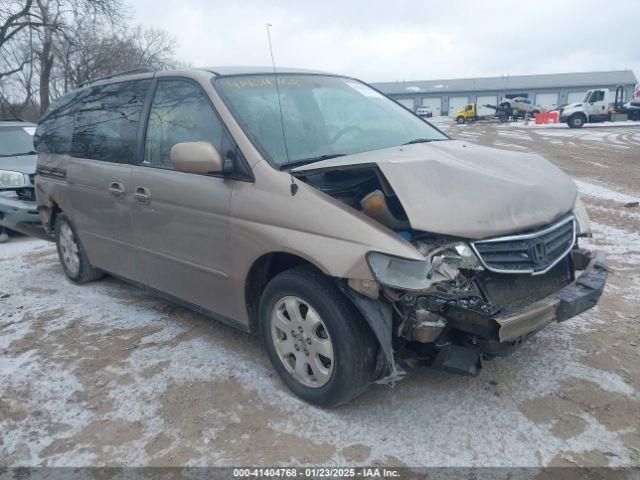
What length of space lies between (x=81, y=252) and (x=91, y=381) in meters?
2.02

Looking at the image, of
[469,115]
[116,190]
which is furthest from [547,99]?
[116,190]

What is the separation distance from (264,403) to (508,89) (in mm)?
71295

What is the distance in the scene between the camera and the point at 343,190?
3.00 metres

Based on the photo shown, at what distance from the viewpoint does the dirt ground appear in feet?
8.61

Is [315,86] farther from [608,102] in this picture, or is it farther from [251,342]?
[608,102]

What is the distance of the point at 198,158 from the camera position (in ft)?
10.1

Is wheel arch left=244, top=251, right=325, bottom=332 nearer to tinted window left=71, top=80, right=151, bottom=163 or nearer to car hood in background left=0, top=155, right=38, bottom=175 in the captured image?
tinted window left=71, top=80, right=151, bottom=163

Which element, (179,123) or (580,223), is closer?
(580,223)

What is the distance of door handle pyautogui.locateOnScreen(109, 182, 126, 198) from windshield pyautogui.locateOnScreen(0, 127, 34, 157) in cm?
540

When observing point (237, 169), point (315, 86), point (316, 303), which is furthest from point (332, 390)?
point (315, 86)

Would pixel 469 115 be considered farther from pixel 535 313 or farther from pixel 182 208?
pixel 535 313

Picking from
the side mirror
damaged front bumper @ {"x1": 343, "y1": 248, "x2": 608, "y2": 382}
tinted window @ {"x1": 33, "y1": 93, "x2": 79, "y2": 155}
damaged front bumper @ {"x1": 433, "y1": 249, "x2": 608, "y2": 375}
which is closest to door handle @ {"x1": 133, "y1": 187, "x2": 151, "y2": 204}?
the side mirror

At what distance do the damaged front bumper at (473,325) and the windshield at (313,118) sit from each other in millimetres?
1095

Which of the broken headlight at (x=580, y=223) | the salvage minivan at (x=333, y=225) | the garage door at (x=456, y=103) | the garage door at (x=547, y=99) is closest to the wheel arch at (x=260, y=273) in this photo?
the salvage minivan at (x=333, y=225)
